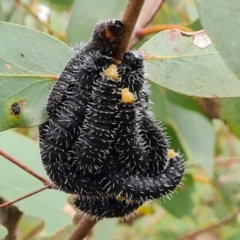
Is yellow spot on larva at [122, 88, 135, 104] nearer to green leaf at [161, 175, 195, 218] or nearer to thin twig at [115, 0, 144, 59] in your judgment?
thin twig at [115, 0, 144, 59]

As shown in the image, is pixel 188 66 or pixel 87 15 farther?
pixel 87 15

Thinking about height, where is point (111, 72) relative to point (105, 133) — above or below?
above

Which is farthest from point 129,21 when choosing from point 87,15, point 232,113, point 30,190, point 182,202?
point 182,202

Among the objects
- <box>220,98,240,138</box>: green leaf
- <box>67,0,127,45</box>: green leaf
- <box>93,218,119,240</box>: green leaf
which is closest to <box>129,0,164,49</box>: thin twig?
<box>67,0,127,45</box>: green leaf

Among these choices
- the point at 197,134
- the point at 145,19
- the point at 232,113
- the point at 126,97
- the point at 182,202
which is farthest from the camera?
the point at 182,202

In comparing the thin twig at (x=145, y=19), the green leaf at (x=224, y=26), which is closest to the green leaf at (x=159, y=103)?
the thin twig at (x=145, y=19)

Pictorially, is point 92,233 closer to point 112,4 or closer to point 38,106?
point 112,4

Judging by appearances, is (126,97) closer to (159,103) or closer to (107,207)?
(107,207)

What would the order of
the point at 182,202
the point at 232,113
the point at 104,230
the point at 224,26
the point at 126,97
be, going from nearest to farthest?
the point at 224,26
the point at 126,97
the point at 232,113
the point at 104,230
the point at 182,202
